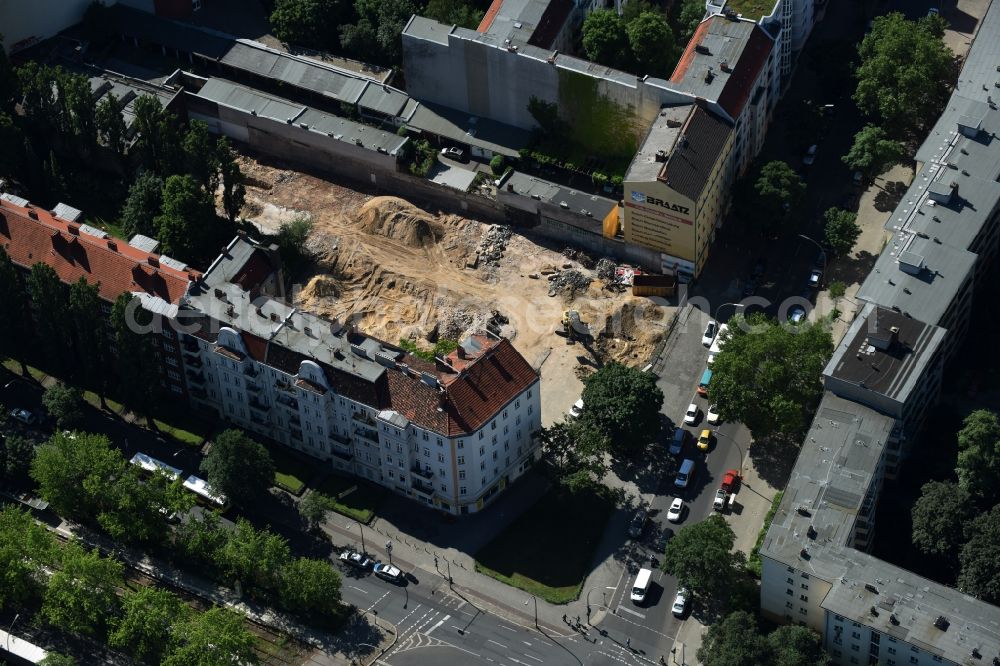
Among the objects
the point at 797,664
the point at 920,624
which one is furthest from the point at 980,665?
the point at 797,664

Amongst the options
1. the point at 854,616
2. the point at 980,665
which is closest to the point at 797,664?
the point at 854,616

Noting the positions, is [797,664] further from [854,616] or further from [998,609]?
[998,609]

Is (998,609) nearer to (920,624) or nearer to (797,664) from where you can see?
(920,624)

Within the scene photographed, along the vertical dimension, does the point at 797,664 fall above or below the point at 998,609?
below

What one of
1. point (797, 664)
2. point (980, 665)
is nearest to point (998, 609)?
point (980, 665)

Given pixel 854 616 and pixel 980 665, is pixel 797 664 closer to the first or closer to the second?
pixel 854 616

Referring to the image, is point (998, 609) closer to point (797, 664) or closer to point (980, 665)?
point (980, 665)
